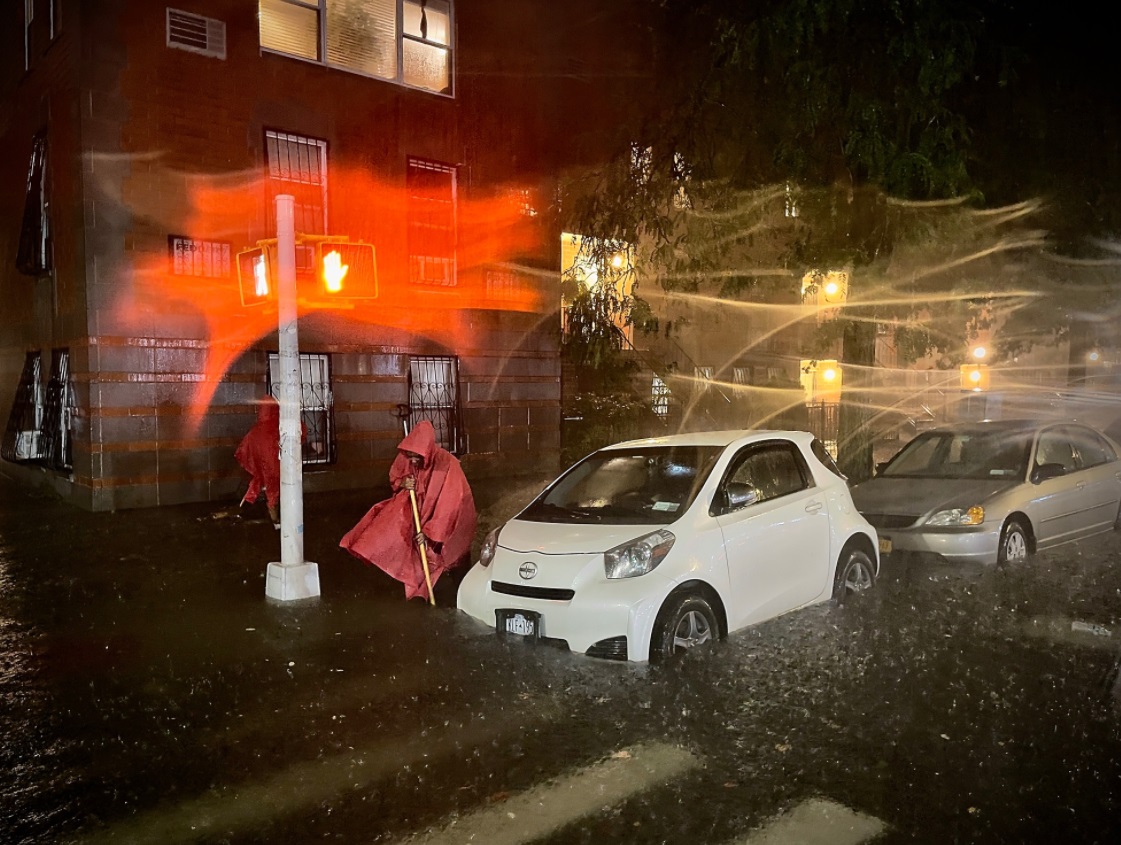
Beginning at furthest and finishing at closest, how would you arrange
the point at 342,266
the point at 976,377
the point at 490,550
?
the point at 976,377 → the point at 342,266 → the point at 490,550

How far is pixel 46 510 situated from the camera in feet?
40.3

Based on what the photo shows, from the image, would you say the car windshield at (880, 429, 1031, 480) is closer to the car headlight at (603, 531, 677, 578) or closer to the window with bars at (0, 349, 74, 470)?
the car headlight at (603, 531, 677, 578)

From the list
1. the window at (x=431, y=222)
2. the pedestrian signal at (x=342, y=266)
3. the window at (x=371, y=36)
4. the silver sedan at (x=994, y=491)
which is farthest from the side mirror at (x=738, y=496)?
the window at (x=371, y=36)

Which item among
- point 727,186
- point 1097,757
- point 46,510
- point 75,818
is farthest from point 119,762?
point 727,186

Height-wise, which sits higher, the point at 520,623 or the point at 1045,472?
the point at 1045,472

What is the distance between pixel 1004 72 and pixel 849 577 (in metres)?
6.89

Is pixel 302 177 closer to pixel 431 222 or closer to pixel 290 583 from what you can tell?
pixel 431 222

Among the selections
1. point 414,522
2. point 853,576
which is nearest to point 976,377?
point 853,576

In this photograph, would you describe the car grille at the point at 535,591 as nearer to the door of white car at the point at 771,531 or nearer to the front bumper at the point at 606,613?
the front bumper at the point at 606,613

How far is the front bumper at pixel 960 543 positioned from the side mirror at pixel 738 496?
2.60m

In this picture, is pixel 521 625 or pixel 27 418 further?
pixel 27 418

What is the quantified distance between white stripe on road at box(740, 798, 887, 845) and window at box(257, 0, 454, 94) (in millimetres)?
13174

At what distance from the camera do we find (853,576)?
23.0 feet

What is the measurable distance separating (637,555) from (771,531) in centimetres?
116
